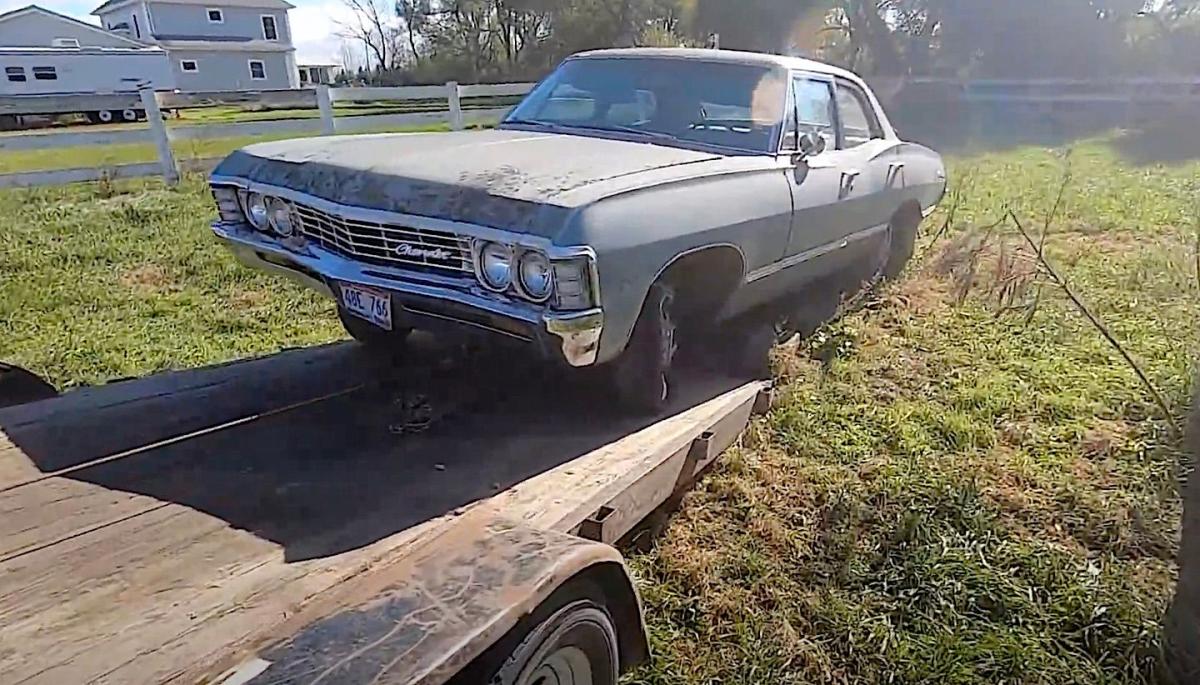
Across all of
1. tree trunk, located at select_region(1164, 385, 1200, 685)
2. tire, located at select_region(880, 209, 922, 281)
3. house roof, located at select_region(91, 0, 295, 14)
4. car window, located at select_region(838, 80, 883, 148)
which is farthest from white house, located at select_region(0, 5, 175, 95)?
tree trunk, located at select_region(1164, 385, 1200, 685)

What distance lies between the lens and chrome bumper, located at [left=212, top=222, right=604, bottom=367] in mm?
2711

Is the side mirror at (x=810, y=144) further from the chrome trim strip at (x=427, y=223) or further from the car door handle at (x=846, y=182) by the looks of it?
the chrome trim strip at (x=427, y=223)

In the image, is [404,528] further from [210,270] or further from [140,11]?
[140,11]

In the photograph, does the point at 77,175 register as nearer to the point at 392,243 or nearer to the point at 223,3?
the point at 392,243

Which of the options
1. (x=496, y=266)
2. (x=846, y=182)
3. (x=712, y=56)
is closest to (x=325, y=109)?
(x=712, y=56)

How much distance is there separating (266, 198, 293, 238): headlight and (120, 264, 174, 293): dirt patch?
317cm

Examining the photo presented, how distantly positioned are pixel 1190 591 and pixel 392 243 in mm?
2599

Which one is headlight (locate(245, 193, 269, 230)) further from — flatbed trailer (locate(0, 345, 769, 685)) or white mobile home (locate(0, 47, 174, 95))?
white mobile home (locate(0, 47, 174, 95))

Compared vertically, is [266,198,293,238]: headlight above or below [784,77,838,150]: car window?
below

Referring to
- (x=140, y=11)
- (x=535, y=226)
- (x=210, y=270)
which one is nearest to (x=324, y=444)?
(x=535, y=226)

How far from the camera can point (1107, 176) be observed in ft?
37.8

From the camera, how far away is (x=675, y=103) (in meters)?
4.16

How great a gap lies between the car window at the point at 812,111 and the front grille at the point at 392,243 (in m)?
1.92

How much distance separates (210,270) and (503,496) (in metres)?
4.75
